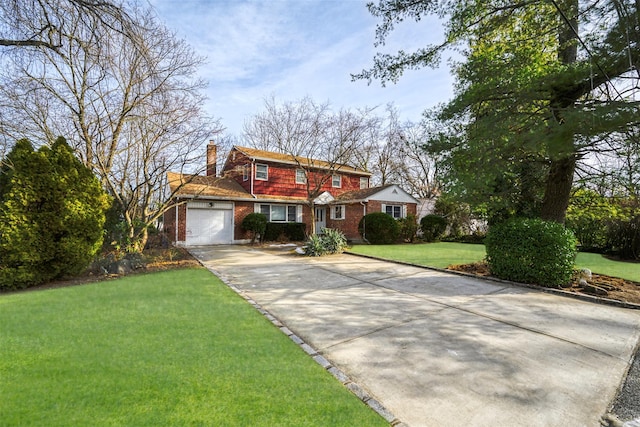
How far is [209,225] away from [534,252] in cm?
1481

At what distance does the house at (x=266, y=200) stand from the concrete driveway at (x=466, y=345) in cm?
1031

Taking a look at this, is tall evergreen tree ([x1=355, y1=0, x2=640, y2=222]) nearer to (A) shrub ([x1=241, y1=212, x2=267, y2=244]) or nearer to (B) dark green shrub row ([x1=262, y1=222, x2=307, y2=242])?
(A) shrub ([x1=241, y1=212, x2=267, y2=244])

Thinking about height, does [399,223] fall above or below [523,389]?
above

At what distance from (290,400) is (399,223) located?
15596 millimetres

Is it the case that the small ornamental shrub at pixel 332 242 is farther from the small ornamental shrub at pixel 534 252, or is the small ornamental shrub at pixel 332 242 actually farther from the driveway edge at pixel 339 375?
the driveway edge at pixel 339 375

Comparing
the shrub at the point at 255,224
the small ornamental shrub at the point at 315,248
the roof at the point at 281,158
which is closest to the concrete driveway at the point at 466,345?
the small ornamental shrub at the point at 315,248

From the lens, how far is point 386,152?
29219 mm

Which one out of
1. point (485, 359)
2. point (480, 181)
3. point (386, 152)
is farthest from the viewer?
point (386, 152)

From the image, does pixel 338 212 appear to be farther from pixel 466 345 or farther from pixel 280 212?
pixel 466 345

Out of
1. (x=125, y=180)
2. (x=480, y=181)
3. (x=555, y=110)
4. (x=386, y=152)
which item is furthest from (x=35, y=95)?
(x=386, y=152)

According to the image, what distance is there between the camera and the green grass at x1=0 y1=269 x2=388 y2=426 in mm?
2221

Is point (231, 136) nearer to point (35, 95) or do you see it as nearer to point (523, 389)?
point (35, 95)

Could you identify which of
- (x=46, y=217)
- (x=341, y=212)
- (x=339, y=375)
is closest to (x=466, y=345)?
(x=339, y=375)

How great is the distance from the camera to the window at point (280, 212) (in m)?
18.4
